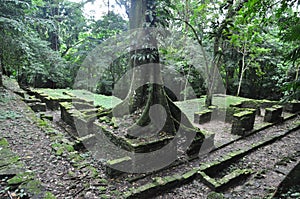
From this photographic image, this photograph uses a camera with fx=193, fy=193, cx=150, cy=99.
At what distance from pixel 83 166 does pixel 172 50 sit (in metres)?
10.3

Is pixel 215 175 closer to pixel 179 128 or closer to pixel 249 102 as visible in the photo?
pixel 179 128

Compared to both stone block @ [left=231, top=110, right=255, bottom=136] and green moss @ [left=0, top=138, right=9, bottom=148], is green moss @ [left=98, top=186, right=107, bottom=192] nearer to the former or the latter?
green moss @ [left=0, top=138, right=9, bottom=148]

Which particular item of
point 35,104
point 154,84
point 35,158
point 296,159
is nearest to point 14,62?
point 35,104

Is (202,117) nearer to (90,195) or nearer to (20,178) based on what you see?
(90,195)

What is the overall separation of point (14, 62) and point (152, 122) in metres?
7.16

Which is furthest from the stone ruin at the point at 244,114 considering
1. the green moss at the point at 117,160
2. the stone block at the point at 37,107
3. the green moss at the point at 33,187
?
the stone block at the point at 37,107

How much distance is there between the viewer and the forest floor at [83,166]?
146 inches

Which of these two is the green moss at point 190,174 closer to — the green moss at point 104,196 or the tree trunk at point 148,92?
the tree trunk at point 148,92

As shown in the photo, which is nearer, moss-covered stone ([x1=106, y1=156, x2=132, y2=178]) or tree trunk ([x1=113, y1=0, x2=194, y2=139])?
moss-covered stone ([x1=106, y1=156, x2=132, y2=178])

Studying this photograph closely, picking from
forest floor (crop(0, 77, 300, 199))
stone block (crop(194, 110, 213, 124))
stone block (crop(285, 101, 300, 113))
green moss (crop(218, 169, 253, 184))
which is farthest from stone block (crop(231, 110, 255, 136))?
stone block (crop(285, 101, 300, 113))

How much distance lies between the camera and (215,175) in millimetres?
5199

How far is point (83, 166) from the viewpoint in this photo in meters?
4.40

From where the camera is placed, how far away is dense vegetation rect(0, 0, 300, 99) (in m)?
7.59

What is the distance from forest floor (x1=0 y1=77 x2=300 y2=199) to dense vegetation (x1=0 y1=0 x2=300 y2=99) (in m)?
3.39
